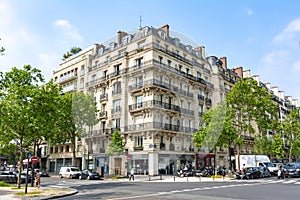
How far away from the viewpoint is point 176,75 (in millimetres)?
40812

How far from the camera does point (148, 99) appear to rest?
123 feet

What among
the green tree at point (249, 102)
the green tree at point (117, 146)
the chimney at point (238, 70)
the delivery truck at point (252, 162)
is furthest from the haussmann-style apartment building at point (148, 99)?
the chimney at point (238, 70)

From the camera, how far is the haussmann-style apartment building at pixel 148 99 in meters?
37.3

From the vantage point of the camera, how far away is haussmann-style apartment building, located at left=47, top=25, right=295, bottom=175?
37.3 metres

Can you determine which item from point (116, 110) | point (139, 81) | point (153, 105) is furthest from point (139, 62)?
point (116, 110)

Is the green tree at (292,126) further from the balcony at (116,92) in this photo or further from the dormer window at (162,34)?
the balcony at (116,92)

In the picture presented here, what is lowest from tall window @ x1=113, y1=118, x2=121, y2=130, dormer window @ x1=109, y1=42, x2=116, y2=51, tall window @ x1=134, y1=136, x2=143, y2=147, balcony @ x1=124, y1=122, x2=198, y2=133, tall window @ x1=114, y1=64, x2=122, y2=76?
tall window @ x1=134, y1=136, x2=143, y2=147

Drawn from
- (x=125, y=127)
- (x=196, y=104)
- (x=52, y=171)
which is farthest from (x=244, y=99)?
(x=52, y=171)

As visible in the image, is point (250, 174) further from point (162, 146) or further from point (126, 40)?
point (126, 40)

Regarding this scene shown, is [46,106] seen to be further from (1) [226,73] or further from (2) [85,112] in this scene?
(1) [226,73]

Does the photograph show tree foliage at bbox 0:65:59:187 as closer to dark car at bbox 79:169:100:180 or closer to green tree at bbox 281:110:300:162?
dark car at bbox 79:169:100:180

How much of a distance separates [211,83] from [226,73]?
255 inches

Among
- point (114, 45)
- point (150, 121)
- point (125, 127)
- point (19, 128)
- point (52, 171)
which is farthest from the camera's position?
point (52, 171)

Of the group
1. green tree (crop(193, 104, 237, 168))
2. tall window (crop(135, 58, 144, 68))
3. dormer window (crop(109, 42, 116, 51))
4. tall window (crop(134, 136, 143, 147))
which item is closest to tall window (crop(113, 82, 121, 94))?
tall window (crop(135, 58, 144, 68))
